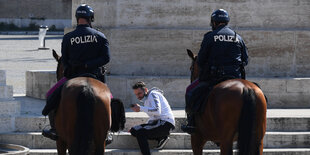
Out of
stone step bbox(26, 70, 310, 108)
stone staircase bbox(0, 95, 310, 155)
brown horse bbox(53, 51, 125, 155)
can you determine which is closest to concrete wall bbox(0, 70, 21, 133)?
stone staircase bbox(0, 95, 310, 155)

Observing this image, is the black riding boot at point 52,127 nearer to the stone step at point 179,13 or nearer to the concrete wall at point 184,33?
the concrete wall at point 184,33

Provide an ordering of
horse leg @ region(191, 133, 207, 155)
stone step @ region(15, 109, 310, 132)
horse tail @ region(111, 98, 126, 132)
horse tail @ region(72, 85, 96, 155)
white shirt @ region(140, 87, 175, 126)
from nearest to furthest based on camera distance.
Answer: horse tail @ region(72, 85, 96, 155), horse tail @ region(111, 98, 126, 132), horse leg @ region(191, 133, 207, 155), white shirt @ region(140, 87, 175, 126), stone step @ region(15, 109, 310, 132)

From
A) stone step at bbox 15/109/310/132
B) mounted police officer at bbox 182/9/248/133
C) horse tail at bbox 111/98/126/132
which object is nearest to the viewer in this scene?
horse tail at bbox 111/98/126/132

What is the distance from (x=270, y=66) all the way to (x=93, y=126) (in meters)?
6.37

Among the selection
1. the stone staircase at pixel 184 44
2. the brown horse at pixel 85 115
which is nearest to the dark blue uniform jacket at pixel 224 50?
the brown horse at pixel 85 115

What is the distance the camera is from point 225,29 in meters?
8.91

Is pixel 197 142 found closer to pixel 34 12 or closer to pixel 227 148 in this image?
pixel 227 148

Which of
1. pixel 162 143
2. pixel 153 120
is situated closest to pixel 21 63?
pixel 162 143

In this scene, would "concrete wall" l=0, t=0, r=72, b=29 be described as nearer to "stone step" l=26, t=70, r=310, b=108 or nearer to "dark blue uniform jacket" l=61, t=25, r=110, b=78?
"stone step" l=26, t=70, r=310, b=108

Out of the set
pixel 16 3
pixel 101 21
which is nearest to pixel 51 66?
pixel 101 21

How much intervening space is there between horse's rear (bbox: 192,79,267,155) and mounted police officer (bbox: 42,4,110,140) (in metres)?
1.49

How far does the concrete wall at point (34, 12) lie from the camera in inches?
2512

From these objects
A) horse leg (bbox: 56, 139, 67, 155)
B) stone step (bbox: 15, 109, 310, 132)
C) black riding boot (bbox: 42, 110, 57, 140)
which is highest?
black riding boot (bbox: 42, 110, 57, 140)

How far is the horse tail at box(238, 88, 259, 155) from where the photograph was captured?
310 inches
